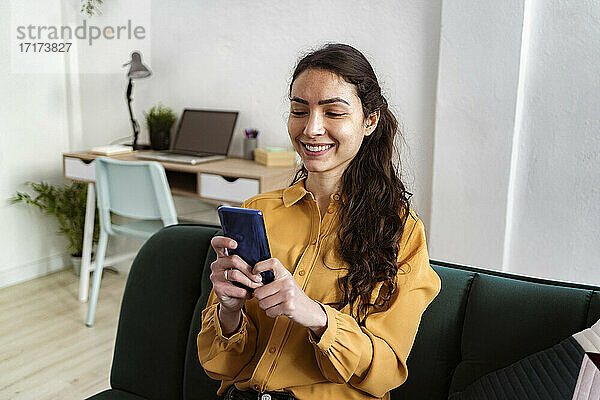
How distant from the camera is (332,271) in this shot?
1.16 meters

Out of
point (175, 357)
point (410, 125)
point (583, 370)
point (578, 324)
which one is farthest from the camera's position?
point (410, 125)

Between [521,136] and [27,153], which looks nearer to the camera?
[521,136]

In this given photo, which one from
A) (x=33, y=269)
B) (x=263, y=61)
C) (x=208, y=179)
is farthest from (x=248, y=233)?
(x=33, y=269)

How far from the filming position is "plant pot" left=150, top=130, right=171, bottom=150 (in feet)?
10.4

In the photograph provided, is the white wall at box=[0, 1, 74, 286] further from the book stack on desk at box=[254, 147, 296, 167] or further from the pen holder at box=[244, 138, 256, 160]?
the book stack on desk at box=[254, 147, 296, 167]

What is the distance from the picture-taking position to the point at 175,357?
144 centimetres

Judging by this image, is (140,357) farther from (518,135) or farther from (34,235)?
(34,235)

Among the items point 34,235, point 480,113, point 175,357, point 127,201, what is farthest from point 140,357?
point 34,235

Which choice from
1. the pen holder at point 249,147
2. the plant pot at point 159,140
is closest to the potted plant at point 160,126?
the plant pot at point 159,140

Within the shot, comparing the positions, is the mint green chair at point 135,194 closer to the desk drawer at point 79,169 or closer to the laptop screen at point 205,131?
the desk drawer at point 79,169

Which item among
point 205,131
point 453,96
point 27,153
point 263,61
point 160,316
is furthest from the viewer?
point 27,153

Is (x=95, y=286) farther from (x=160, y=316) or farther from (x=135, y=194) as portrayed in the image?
(x=160, y=316)

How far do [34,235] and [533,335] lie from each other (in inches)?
121

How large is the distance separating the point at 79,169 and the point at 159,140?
1.45ft
